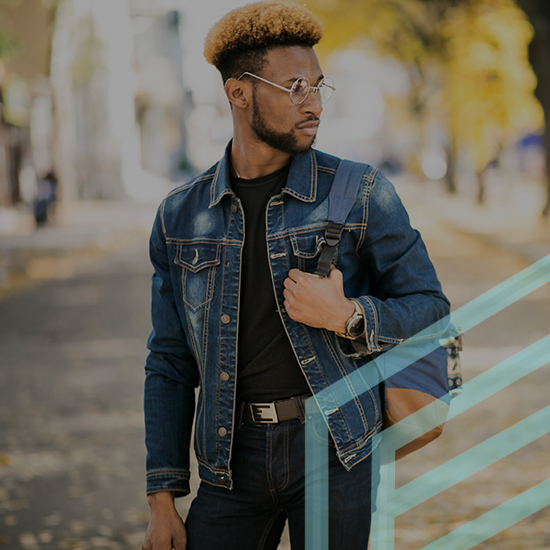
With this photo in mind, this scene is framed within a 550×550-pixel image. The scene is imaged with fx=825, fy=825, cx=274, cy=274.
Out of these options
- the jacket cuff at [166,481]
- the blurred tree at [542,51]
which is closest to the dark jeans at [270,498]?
the jacket cuff at [166,481]

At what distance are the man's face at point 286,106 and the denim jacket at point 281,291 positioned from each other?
73mm

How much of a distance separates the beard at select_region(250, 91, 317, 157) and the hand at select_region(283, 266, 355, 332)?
0.35 m

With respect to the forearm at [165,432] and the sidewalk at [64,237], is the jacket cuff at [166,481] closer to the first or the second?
the forearm at [165,432]

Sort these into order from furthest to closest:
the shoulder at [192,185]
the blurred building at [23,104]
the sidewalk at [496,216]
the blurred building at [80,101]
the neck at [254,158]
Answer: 1. the blurred building at [23,104]
2. the blurred building at [80,101]
3. the sidewalk at [496,216]
4. the shoulder at [192,185]
5. the neck at [254,158]

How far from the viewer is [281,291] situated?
218 cm

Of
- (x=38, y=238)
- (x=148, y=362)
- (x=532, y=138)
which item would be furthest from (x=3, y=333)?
(x=532, y=138)

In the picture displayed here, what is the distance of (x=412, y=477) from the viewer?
5062mm

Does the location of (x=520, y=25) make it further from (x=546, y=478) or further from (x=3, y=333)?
(x=546, y=478)

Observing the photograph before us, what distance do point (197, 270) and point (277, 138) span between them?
419 millimetres

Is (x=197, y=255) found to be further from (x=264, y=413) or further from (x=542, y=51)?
(x=542, y=51)

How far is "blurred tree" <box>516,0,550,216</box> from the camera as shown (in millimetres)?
13047

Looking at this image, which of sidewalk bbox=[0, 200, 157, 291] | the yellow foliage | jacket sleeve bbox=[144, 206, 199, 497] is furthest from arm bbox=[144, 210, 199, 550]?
the yellow foliage

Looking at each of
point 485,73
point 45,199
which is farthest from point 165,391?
point 485,73

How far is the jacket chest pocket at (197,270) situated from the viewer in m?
2.25
